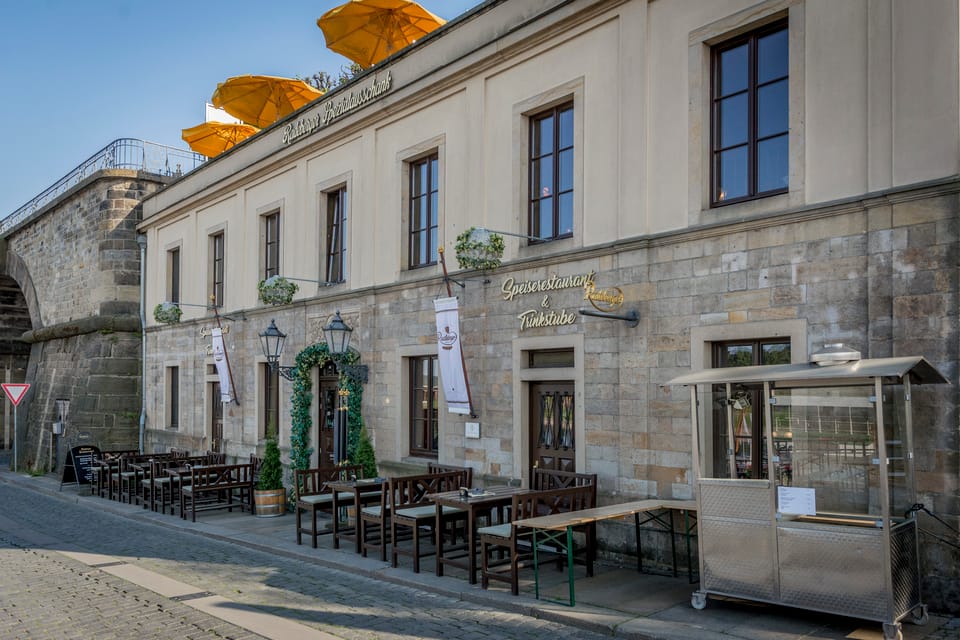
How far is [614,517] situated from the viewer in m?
8.91

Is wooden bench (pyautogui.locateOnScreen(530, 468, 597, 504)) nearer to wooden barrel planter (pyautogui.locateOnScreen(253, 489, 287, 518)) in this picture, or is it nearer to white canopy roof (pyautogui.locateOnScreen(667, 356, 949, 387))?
white canopy roof (pyautogui.locateOnScreen(667, 356, 949, 387))

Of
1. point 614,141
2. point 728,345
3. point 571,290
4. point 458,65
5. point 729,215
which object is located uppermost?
point 458,65

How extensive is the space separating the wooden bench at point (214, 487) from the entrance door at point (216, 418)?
4152 millimetres

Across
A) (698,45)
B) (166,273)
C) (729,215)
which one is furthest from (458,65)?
(166,273)

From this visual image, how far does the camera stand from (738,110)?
370 inches

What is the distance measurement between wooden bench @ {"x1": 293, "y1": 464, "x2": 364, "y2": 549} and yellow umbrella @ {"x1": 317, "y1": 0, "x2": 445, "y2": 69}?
9.78 meters

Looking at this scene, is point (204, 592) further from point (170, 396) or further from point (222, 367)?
point (170, 396)

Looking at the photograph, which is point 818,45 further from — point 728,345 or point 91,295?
point 91,295

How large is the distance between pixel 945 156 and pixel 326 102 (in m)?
11.8

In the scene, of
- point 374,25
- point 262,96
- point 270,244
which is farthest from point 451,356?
point 262,96

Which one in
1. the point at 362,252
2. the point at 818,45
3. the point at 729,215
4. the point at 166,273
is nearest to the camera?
the point at 818,45

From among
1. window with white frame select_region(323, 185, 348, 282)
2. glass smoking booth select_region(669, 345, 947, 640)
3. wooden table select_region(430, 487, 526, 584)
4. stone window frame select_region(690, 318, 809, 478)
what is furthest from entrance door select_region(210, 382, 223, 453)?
glass smoking booth select_region(669, 345, 947, 640)

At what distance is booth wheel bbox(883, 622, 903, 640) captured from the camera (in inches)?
254

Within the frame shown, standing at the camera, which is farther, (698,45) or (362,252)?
(362,252)
